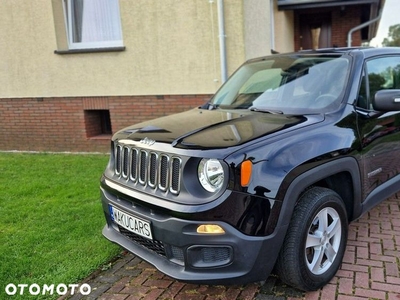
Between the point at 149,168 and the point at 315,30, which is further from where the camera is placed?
the point at 315,30

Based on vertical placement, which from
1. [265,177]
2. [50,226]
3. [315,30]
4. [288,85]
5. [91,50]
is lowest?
[50,226]

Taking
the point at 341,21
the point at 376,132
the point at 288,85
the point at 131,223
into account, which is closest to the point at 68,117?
the point at 288,85

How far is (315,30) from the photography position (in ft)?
40.4

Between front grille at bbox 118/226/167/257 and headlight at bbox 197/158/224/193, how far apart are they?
51 cm

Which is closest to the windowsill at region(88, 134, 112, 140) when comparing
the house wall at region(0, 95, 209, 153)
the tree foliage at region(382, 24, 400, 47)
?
the house wall at region(0, 95, 209, 153)

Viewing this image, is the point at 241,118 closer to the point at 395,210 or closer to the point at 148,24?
the point at 395,210

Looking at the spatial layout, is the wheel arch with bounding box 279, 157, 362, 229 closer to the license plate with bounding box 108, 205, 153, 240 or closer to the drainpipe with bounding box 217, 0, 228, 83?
the license plate with bounding box 108, 205, 153, 240

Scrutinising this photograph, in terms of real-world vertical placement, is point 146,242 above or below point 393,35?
below

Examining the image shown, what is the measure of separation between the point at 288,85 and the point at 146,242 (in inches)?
75.2

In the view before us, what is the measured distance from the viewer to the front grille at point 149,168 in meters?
2.33

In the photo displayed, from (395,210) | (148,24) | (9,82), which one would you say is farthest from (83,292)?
(9,82)

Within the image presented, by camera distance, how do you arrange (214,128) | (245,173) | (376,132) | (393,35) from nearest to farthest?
1. (245,173)
2. (214,128)
3. (376,132)
4. (393,35)

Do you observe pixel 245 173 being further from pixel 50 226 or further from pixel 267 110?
pixel 50 226

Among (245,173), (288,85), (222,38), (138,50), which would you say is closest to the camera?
(245,173)
